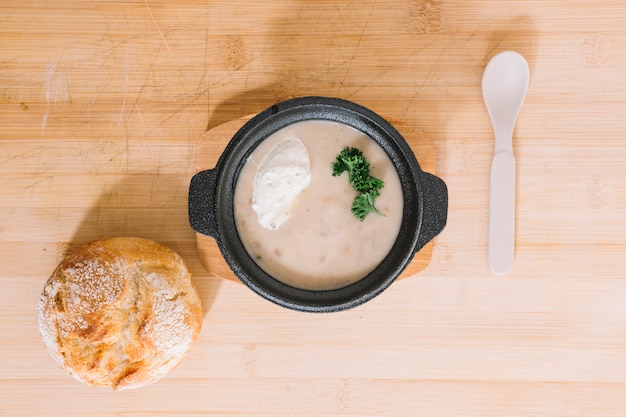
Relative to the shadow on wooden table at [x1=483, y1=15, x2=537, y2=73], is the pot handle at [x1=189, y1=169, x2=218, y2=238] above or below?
below

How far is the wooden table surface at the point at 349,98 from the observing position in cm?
167

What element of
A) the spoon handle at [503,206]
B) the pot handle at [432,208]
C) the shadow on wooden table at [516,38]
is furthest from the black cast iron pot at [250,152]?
the shadow on wooden table at [516,38]

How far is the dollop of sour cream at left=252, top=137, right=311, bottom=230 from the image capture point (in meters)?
1.43

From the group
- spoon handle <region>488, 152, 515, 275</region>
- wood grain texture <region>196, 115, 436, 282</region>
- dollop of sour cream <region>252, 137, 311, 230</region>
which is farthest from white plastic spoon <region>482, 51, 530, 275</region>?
dollop of sour cream <region>252, 137, 311, 230</region>

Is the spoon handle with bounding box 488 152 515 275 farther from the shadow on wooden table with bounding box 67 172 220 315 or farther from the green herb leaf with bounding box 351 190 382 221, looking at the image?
the shadow on wooden table with bounding box 67 172 220 315

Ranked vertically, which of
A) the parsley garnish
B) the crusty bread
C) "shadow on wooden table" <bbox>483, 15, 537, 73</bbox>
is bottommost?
the crusty bread

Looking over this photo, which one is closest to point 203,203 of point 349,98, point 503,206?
point 349,98

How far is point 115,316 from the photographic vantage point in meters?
1.47

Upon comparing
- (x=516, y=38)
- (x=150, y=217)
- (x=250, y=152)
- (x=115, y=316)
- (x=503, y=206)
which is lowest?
(x=115, y=316)

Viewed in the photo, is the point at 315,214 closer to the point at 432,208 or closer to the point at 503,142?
the point at 432,208

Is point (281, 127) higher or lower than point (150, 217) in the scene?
higher

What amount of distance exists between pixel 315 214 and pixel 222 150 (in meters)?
0.34

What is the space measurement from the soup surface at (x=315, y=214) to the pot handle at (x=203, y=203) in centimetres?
7

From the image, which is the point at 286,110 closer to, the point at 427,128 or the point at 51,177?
the point at 427,128
